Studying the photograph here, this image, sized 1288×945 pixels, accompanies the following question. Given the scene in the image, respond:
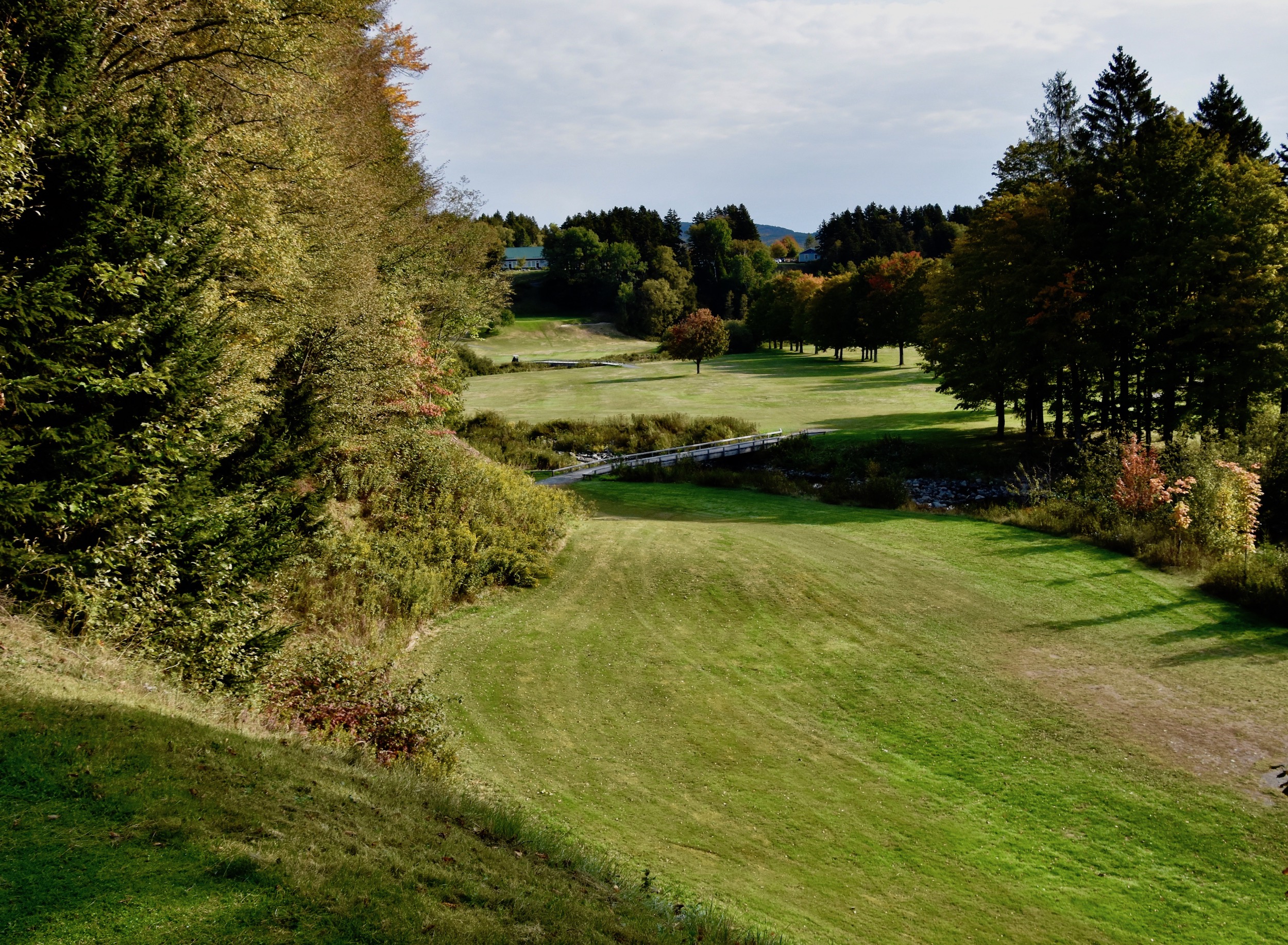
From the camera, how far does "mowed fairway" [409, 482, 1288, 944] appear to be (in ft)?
34.1

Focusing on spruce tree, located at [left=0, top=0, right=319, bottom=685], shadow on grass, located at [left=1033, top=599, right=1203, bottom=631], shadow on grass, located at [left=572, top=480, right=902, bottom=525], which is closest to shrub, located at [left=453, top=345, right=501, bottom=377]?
shadow on grass, located at [left=572, top=480, right=902, bottom=525]

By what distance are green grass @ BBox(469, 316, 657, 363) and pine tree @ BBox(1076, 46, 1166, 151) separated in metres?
76.4

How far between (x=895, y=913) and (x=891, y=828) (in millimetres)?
2042

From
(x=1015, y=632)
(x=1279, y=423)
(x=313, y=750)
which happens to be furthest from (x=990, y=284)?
(x=313, y=750)

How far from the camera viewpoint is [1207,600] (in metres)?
21.1

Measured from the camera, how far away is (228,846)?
6047 millimetres

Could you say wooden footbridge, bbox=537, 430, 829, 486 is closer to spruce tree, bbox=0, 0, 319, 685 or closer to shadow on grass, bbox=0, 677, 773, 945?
spruce tree, bbox=0, 0, 319, 685

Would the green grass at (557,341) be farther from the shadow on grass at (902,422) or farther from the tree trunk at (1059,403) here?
the tree trunk at (1059,403)

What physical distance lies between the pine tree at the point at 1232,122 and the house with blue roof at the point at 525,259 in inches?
5637

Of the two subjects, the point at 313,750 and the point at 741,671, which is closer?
the point at 313,750

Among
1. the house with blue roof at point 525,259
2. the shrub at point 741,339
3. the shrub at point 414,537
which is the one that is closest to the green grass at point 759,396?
the shrub at point 741,339

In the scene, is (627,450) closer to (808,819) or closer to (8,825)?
(808,819)

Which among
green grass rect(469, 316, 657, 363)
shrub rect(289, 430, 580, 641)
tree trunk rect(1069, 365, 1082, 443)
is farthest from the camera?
green grass rect(469, 316, 657, 363)

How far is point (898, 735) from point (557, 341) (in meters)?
114
